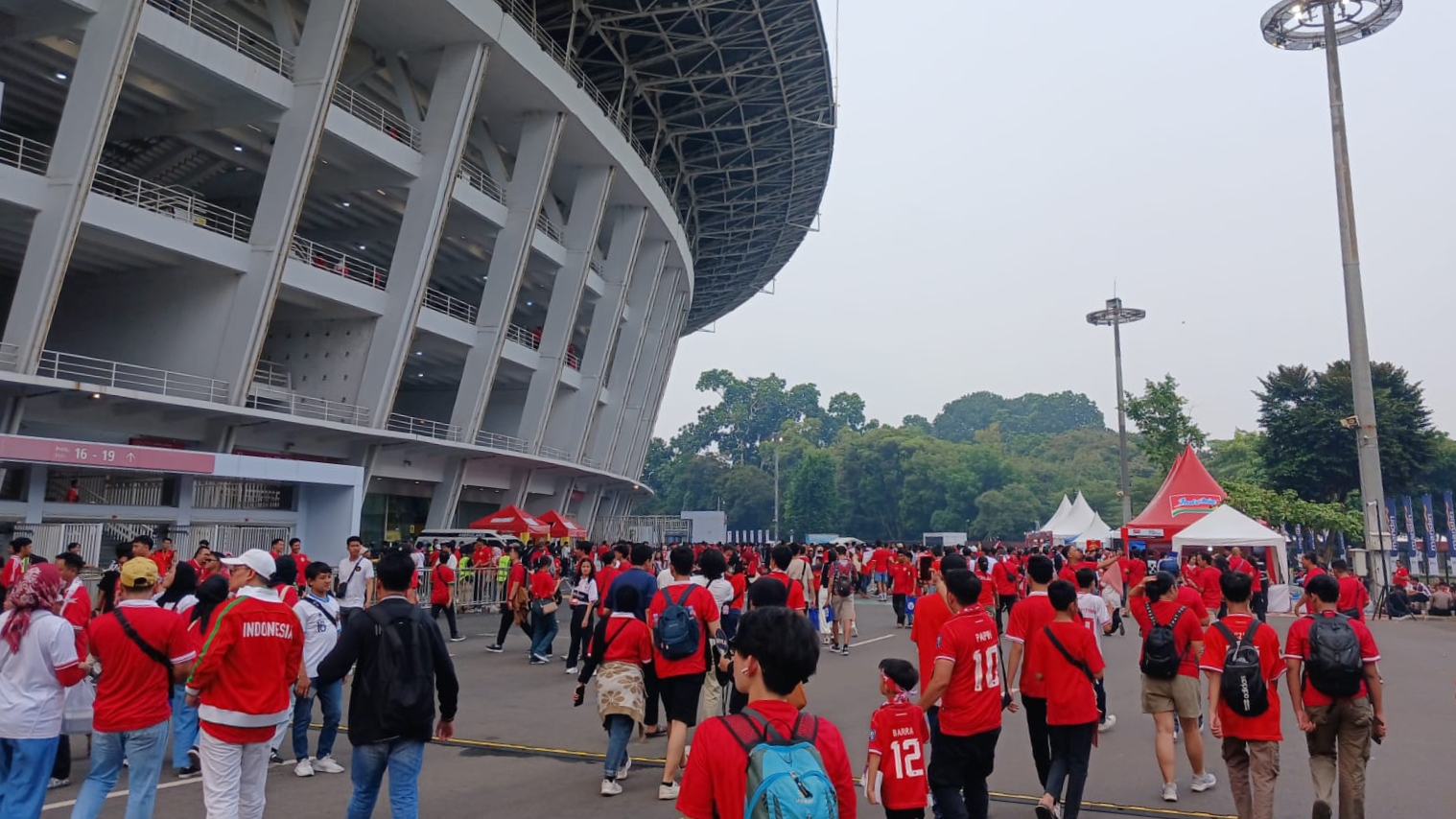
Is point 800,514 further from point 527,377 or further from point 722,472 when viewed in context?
point 527,377

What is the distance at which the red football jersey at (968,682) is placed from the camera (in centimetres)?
487

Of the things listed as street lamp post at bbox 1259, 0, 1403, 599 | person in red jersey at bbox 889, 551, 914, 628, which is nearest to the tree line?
street lamp post at bbox 1259, 0, 1403, 599

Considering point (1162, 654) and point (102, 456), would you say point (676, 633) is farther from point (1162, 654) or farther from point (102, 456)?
point (102, 456)

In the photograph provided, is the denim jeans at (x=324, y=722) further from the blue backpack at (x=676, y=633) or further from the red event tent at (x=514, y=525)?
the red event tent at (x=514, y=525)

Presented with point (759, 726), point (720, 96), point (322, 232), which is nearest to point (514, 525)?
point (322, 232)

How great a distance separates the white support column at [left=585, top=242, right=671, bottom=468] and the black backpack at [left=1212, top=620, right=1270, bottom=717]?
1383 inches

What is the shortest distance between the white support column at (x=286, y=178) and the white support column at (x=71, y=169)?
3.72 m

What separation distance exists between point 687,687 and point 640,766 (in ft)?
4.41

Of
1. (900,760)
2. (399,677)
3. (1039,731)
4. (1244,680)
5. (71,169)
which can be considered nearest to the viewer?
(900,760)

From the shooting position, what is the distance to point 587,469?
3547 centimetres

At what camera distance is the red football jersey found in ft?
16.0

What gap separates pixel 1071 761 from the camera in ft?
17.8

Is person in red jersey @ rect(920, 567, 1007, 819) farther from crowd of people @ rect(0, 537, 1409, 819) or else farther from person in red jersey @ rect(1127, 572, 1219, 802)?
person in red jersey @ rect(1127, 572, 1219, 802)

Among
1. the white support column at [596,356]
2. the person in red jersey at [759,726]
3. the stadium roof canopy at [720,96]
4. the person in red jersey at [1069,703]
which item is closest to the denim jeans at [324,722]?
the person in red jersey at [1069,703]
